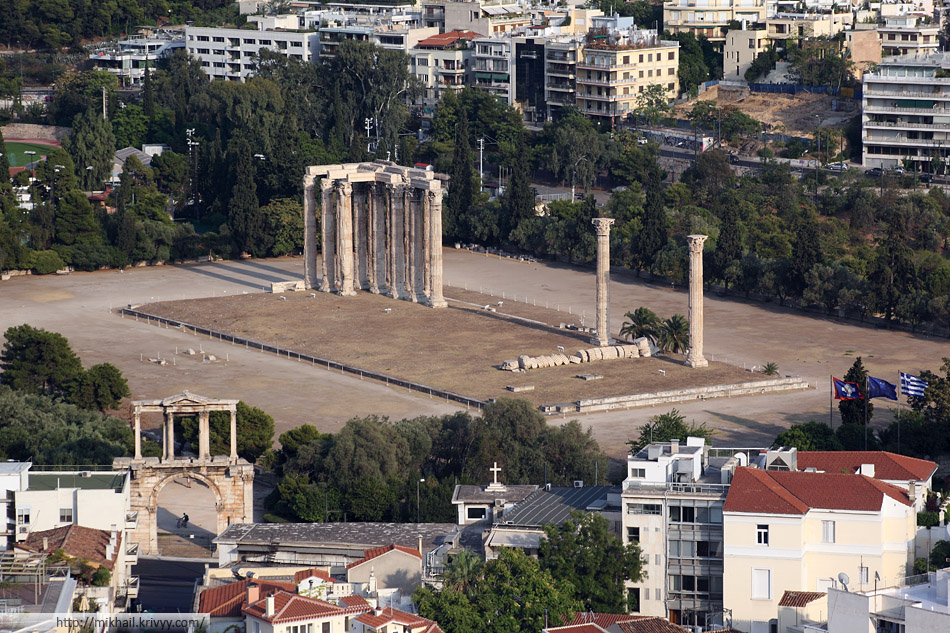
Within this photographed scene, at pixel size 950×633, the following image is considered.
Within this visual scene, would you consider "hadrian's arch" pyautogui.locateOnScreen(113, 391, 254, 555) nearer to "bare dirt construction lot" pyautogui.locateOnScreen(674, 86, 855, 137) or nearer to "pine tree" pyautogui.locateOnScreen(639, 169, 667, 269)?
"pine tree" pyautogui.locateOnScreen(639, 169, 667, 269)

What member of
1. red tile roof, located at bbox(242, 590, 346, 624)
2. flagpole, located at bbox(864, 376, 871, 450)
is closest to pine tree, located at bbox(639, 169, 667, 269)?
flagpole, located at bbox(864, 376, 871, 450)

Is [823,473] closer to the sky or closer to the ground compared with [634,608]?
closer to the sky

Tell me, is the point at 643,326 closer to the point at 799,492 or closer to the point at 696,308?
the point at 696,308

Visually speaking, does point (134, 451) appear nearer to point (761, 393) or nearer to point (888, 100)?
point (761, 393)

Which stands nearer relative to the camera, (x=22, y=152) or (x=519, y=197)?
(x=519, y=197)

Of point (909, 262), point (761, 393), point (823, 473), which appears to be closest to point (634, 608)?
point (823, 473)

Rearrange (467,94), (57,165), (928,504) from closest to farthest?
(928,504)
(57,165)
(467,94)

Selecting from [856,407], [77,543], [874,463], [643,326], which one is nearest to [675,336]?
[643,326]
